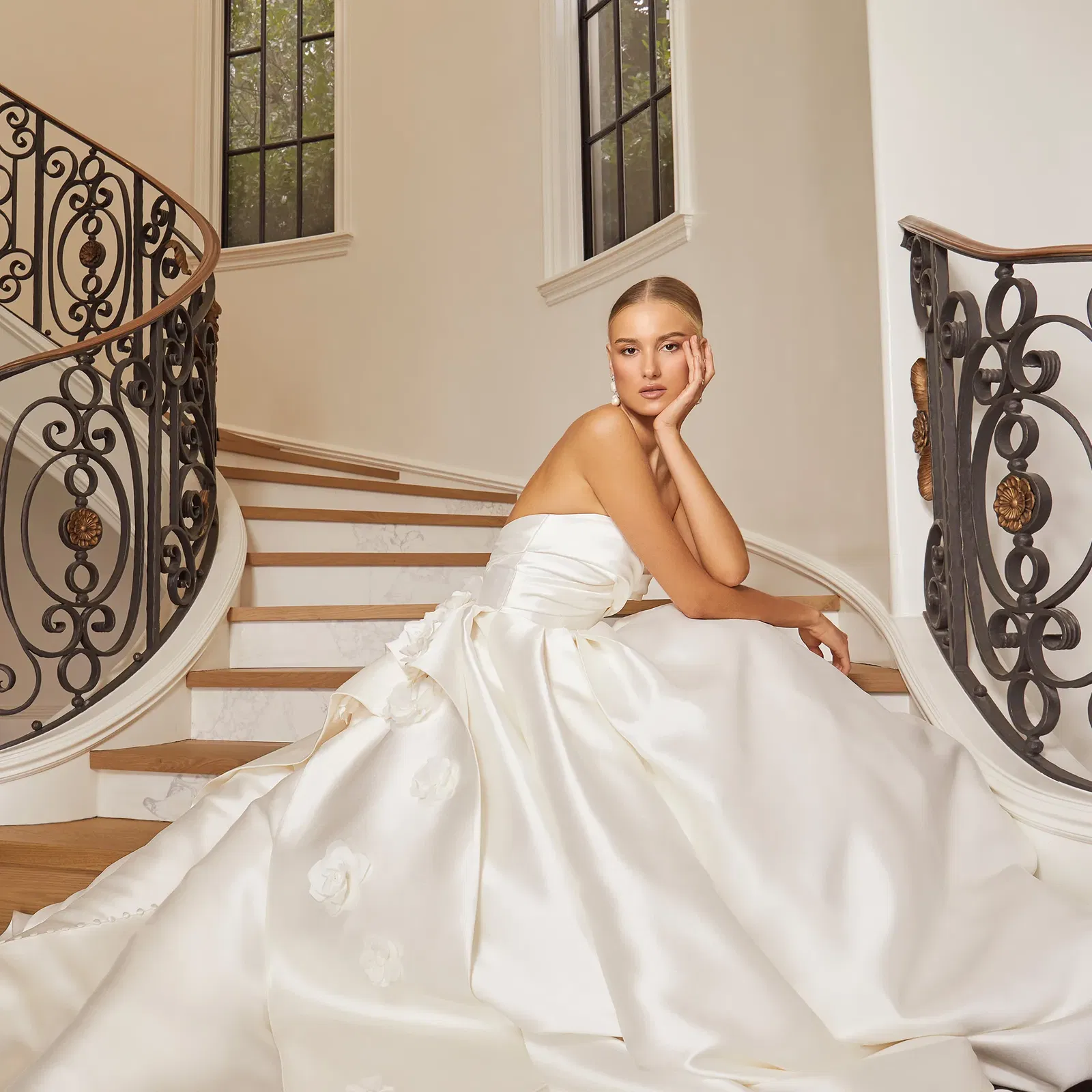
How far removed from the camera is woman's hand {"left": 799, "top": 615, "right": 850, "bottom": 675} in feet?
7.45

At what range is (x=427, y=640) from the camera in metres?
1.83

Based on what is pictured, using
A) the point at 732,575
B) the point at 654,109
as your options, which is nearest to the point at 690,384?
the point at 732,575

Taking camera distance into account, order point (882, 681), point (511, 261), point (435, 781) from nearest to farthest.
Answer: point (435, 781) → point (882, 681) → point (511, 261)

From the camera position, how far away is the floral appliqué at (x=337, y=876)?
153 centimetres

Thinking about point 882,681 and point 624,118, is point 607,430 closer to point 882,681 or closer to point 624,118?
point 882,681

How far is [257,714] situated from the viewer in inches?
122

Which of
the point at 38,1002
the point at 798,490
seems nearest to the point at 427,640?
the point at 38,1002

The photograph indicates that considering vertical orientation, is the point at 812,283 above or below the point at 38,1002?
above

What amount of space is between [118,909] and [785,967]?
117cm

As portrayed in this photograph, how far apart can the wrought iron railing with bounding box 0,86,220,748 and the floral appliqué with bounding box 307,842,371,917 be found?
1.53 meters

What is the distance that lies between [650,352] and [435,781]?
1083 mm

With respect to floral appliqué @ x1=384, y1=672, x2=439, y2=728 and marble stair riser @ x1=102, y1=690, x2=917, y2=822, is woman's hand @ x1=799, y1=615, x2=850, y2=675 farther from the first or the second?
marble stair riser @ x1=102, y1=690, x2=917, y2=822

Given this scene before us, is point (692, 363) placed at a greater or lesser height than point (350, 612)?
greater

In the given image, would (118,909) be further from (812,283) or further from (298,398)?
(298,398)
